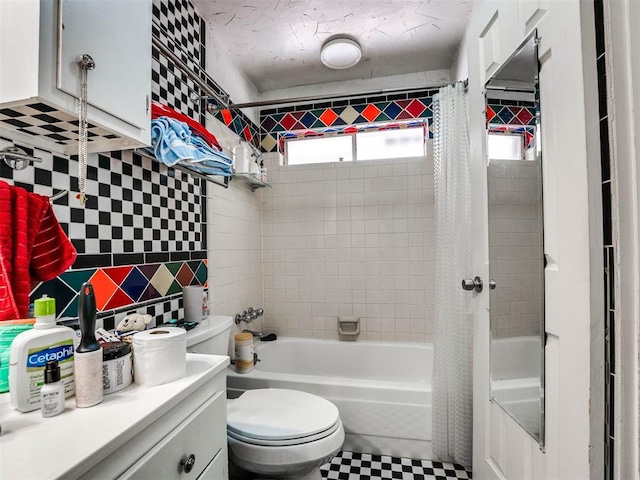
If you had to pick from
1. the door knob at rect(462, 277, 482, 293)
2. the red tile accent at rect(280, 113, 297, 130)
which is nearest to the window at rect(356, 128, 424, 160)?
the red tile accent at rect(280, 113, 297, 130)

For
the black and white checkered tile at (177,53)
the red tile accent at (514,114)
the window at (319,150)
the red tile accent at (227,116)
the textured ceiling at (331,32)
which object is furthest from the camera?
the window at (319,150)

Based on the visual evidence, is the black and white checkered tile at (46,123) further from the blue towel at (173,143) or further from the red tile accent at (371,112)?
the red tile accent at (371,112)

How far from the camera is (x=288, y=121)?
266 cm

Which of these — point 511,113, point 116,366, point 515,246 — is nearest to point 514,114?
point 511,113

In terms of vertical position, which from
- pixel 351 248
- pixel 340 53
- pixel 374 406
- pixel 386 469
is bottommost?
→ pixel 386 469

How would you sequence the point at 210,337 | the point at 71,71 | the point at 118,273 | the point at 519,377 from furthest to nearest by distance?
the point at 210,337, the point at 118,273, the point at 519,377, the point at 71,71

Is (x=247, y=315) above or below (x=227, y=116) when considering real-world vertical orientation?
below

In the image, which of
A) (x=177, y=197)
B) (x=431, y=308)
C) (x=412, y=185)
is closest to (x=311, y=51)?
(x=412, y=185)

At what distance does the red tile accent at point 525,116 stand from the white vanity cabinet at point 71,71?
1.11 m

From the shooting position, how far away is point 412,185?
242 centimetres

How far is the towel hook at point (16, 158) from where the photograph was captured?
2.76 feet

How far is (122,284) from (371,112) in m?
2.11

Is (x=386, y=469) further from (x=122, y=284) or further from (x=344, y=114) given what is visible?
(x=344, y=114)

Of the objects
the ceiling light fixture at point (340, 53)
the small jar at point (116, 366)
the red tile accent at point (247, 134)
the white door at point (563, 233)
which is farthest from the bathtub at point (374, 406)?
the ceiling light fixture at point (340, 53)
